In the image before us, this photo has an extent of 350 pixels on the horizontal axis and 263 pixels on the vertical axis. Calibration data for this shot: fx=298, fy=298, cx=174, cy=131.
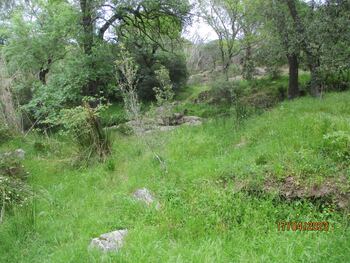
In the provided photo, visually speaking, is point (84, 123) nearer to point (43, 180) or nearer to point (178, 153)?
point (43, 180)

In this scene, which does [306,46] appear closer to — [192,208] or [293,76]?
A: [293,76]

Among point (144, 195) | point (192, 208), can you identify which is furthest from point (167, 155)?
point (192, 208)

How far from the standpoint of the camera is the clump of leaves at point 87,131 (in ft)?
20.5

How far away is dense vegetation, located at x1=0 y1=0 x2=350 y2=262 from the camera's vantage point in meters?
3.23

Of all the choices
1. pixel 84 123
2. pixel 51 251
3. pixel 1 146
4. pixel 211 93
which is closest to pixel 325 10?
pixel 211 93

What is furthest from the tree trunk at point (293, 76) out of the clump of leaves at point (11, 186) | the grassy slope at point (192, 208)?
the clump of leaves at point (11, 186)

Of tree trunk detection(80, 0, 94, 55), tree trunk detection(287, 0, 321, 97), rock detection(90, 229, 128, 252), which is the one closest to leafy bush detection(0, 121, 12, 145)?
tree trunk detection(80, 0, 94, 55)

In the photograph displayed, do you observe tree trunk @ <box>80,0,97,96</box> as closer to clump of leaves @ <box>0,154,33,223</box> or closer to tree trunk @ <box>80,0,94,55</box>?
tree trunk @ <box>80,0,94,55</box>

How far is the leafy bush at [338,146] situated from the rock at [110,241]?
3.07 m

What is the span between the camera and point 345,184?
11.7 ft

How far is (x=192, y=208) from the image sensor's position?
3.76m

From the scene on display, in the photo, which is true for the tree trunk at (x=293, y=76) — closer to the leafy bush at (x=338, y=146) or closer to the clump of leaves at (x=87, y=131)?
the leafy bush at (x=338, y=146)

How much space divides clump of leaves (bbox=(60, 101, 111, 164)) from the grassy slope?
422 millimetres

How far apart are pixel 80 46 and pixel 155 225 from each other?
8.21 meters
